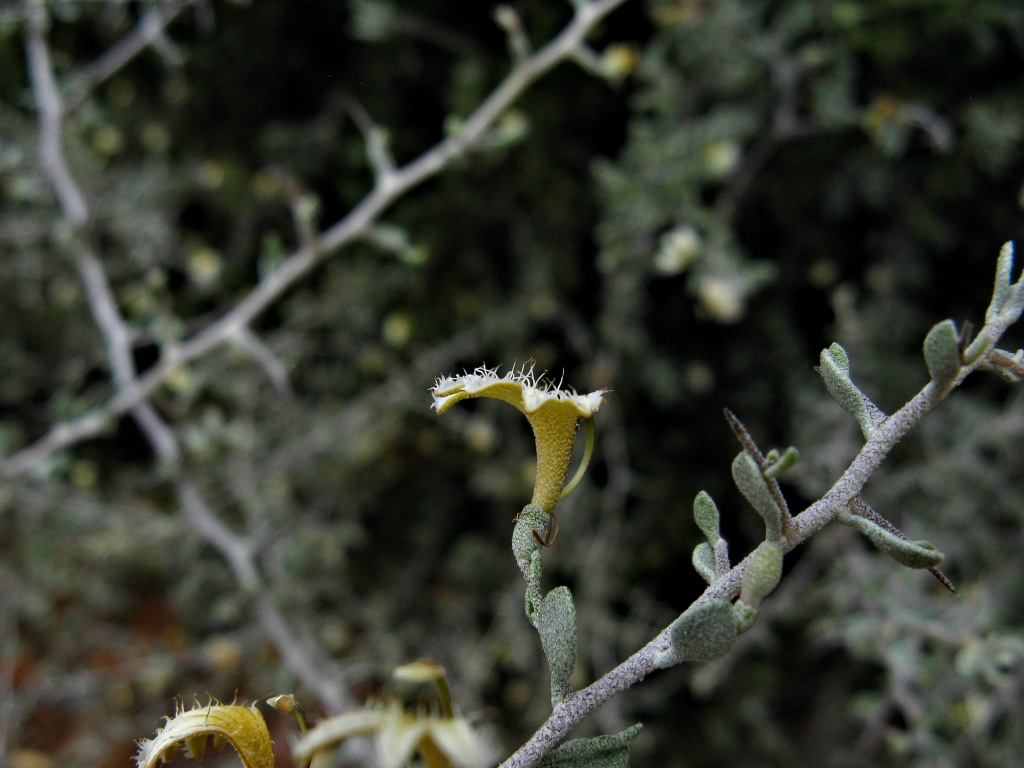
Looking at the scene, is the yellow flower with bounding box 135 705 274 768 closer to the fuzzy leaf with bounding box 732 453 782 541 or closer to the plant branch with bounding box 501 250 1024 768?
the plant branch with bounding box 501 250 1024 768

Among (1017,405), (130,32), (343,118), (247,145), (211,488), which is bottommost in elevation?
(1017,405)

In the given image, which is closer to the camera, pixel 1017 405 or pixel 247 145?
pixel 1017 405

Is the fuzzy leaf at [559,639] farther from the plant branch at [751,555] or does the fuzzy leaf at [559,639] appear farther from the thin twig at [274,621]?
the thin twig at [274,621]

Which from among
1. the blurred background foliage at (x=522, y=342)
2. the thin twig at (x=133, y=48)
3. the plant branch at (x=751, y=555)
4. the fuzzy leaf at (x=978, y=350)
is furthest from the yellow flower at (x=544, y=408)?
the thin twig at (x=133, y=48)

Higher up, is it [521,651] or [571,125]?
[571,125]

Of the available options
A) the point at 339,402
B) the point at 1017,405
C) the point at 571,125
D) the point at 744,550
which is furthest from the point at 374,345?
the point at 1017,405

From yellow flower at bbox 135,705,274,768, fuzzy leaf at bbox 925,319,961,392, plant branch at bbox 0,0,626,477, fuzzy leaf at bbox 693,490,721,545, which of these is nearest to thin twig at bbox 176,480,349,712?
plant branch at bbox 0,0,626,477

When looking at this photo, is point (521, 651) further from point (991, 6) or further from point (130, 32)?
point (130, 32)

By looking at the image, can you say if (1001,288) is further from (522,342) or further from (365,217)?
(522,342)

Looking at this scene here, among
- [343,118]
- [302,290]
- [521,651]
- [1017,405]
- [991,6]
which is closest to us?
[991,6]
